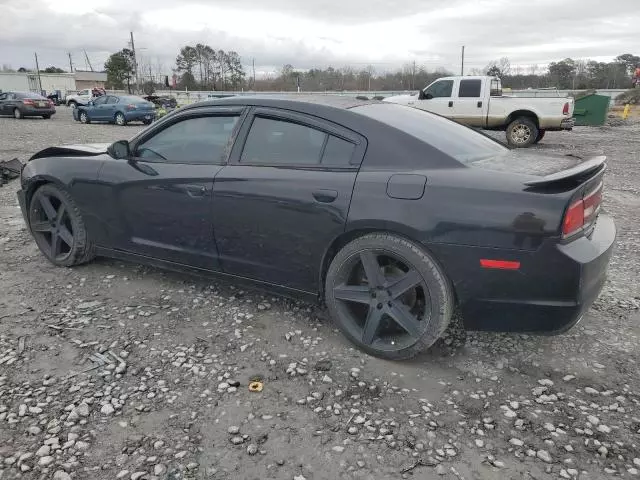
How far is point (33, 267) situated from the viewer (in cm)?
440

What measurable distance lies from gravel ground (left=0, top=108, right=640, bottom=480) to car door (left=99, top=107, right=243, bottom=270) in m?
0.44

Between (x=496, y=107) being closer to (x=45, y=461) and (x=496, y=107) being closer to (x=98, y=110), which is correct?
(x=45, y=461)

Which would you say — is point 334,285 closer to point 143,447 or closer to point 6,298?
point 143,447

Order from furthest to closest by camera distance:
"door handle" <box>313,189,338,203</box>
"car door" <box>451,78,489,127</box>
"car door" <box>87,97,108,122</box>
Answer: "car door" <box>87,97,108,122</box>, "car door" <box>451,78,489,127</box>, "door handle" <box>313,189,338,203</box>

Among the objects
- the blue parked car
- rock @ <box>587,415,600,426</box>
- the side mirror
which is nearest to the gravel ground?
rock @ <box>587,415,600,426</box>

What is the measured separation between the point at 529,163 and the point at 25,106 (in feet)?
91.9

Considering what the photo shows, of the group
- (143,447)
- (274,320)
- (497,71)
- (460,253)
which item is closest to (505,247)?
(460,253)

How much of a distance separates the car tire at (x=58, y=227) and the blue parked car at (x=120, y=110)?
18.2m

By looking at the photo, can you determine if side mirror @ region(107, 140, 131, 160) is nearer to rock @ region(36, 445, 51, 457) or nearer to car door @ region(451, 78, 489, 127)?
rock @ region(36, 445, 51, 457)

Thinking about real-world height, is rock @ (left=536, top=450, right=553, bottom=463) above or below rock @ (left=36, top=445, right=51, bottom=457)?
above

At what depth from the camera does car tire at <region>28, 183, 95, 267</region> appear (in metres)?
4.13

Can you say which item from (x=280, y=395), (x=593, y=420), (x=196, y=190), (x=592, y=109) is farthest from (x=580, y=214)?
(x=592, y=109)

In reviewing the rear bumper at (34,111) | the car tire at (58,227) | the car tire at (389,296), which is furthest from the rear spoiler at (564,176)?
the rear bumper at (34,111)

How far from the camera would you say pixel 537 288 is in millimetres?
2494
